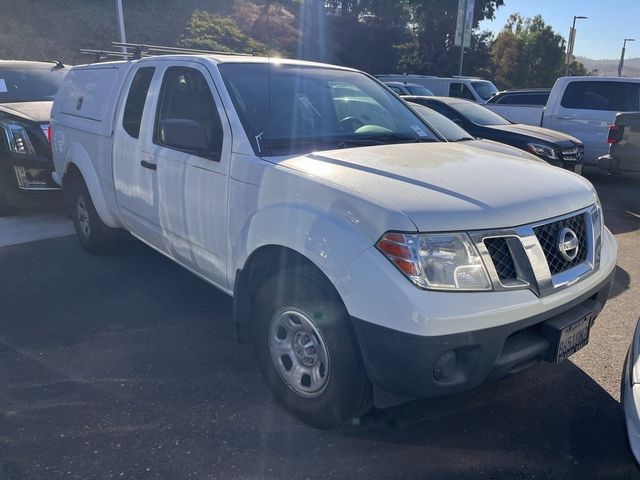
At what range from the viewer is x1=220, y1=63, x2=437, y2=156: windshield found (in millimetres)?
3469

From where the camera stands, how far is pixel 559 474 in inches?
107

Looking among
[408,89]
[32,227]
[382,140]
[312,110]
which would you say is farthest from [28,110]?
[408,89]

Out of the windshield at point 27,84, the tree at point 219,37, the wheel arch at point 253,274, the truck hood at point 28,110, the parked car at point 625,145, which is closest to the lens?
A: the wheel arch at point 253,274

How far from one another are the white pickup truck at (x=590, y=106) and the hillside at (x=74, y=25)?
66.4ft

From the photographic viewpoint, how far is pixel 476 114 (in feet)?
30.5

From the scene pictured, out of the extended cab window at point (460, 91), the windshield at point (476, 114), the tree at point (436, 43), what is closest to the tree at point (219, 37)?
the tree at point (436, 43)

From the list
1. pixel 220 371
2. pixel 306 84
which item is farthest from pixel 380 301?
pixel 306 84

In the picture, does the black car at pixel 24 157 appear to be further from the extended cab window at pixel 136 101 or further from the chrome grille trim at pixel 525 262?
the chrome grille trim at pixel 525 262

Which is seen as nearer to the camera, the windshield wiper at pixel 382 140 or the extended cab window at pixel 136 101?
the windshield wiper at pixel 382 140

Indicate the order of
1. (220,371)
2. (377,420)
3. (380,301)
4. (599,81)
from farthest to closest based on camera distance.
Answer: (599,81)
(220,371)
(377,420)
(380,301)

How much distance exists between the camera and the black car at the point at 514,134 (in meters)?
8.28

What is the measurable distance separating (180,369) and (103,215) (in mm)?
2128

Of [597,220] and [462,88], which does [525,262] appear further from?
[462,88]

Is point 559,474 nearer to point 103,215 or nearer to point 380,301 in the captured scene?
point 380,301
